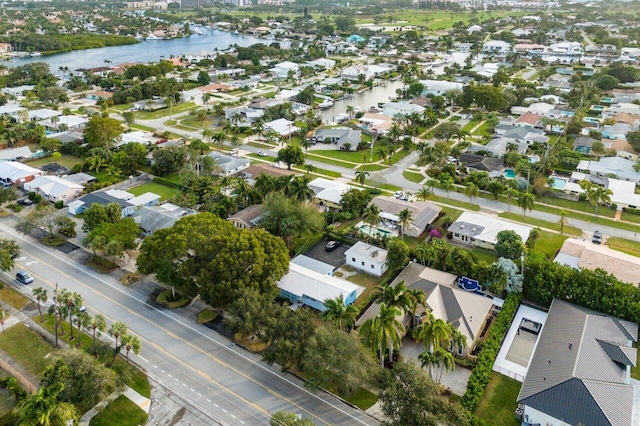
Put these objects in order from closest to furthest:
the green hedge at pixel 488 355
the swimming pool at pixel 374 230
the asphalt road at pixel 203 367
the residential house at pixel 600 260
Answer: the asphalt road at pixel 203 367
the green hedge at pixel 488 355
the residential house at pixel 600 260
the swimming pool at pixel 374 230

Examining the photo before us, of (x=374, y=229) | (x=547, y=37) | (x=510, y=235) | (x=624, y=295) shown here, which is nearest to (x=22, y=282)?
(x=374, y=229)

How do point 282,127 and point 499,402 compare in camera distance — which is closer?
point 499,402

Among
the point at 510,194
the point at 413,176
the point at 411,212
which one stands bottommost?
the point at 413,176

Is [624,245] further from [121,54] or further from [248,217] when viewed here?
[121,54]

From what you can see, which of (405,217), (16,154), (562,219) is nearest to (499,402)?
(405,217)

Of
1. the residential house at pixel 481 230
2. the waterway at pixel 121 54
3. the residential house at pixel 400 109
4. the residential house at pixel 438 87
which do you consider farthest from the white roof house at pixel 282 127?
the waterway at pixel 121 54

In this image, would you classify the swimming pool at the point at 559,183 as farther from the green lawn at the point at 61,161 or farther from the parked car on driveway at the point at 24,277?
the green lawn at the point at 61,161
